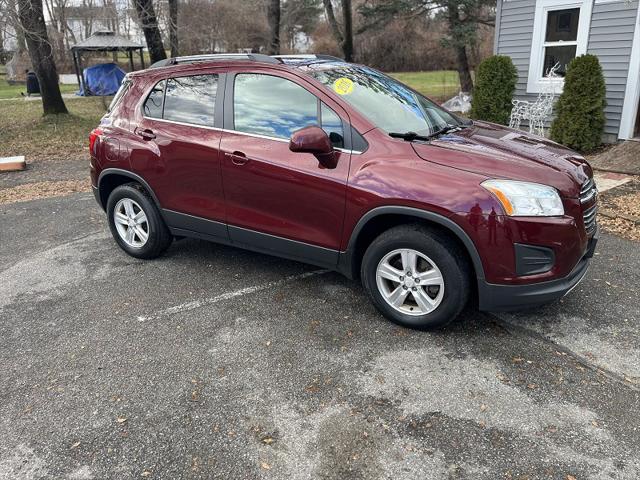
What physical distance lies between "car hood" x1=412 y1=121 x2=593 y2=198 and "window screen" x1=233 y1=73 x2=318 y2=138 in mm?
879

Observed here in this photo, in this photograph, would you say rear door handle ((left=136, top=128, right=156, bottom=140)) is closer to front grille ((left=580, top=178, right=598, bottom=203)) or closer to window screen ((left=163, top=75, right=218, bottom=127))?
window screen ((left=163, top=75, right=218, bottom=127))

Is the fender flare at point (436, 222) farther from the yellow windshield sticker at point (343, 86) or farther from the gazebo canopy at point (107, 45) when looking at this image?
the gazebo canopy at point (107, 45)

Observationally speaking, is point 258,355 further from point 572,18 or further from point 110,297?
point 572,18


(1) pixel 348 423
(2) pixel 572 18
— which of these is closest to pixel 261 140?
(1) pixel 348 423

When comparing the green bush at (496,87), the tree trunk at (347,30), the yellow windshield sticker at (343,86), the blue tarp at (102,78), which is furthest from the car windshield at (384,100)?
the blue tarp at (102,78)

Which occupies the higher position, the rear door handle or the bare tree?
the bare tree

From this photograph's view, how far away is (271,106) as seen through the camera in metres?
3.99

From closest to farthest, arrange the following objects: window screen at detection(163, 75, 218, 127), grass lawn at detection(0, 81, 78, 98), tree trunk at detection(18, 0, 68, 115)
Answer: window screen at detection(163, 75, 218, 127), tree trunk at detection(18, 0, 68, 115), grass lawn at detection(0, 81, 78, 98)

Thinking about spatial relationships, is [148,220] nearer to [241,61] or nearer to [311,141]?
[241,61]

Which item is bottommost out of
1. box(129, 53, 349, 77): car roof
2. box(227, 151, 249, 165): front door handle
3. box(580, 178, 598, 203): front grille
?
box(580, 178, 598, 203): front grille

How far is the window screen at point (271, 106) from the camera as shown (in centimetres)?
383

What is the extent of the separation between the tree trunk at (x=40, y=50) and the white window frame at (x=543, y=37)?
10526 millimetres

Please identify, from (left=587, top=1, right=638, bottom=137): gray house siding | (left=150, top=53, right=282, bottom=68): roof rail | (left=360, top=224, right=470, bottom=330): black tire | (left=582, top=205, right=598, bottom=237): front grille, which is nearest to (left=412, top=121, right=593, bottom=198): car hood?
(left=582, top=205, right=598, bottom=237): front grille

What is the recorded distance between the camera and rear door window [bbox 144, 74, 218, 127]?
4.29 metres
